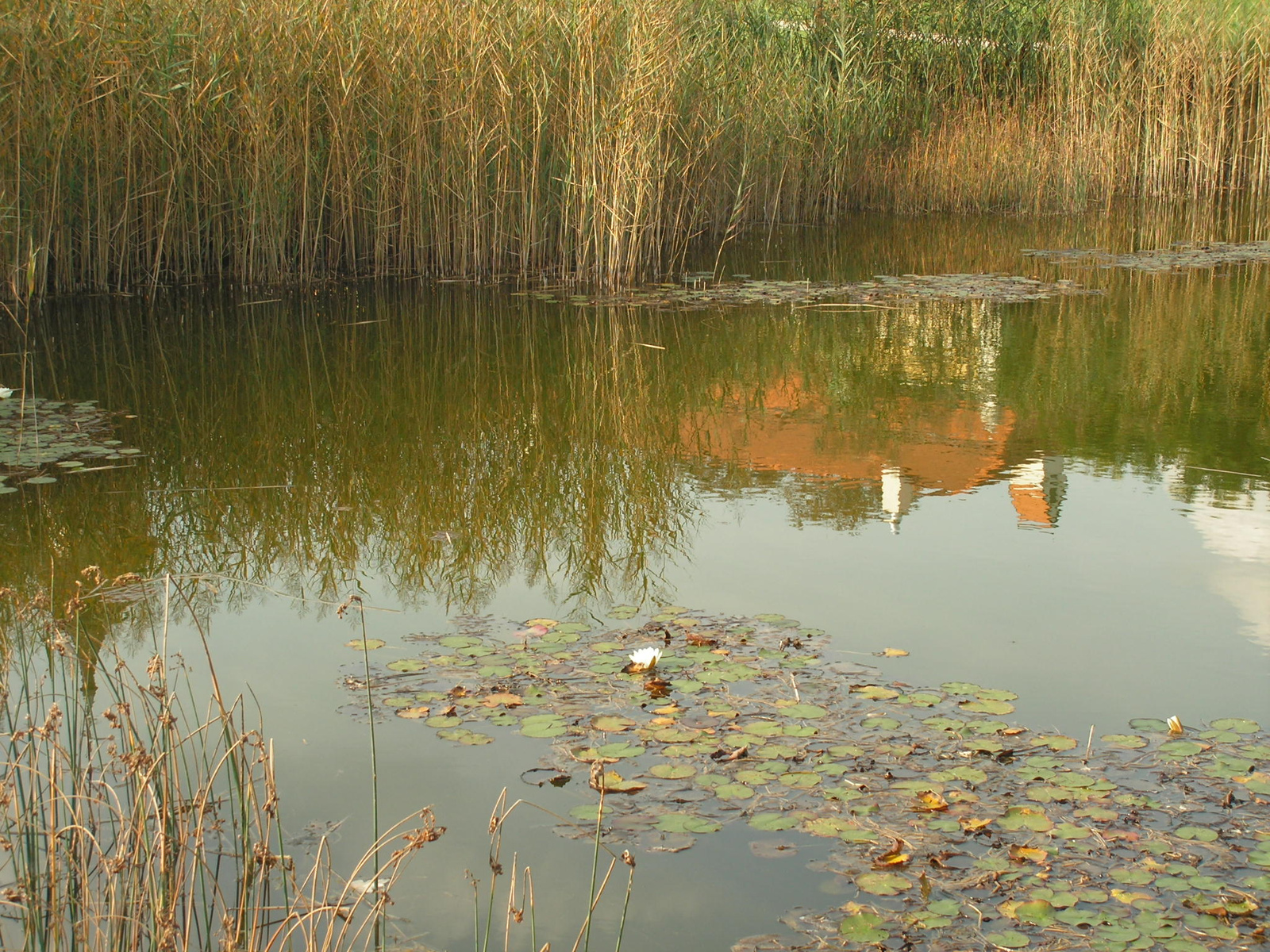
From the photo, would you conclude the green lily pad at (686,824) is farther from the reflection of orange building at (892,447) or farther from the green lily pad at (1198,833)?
the reflection of orange building at (892,447)

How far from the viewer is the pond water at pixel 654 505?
9.36 ft

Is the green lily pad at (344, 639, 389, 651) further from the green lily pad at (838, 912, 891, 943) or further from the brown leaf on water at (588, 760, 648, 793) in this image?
the green lily pad at (838, 912, 891, 943)

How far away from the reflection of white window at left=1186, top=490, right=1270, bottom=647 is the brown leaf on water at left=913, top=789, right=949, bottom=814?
134 cm

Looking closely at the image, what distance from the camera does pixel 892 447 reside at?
5.36 metres

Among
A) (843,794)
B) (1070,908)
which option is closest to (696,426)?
(843,794)

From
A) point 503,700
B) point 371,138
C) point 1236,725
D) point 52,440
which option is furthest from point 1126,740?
point 371,138

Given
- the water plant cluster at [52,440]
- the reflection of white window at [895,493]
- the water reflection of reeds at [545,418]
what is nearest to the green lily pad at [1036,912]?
the water reflection of reeds at [545,418]

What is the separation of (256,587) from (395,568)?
408 mm

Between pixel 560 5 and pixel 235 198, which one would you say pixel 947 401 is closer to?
pixel 560 5

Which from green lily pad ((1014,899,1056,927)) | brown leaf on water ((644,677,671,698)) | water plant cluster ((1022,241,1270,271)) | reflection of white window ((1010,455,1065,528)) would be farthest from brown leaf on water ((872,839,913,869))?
water plant cluster ((1022,241,1270,271))

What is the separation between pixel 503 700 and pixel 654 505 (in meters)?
1.66

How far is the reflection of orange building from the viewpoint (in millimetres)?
4863

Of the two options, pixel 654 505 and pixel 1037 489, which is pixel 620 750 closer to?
pixel 654 505

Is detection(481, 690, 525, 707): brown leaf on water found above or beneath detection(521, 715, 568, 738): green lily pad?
above
